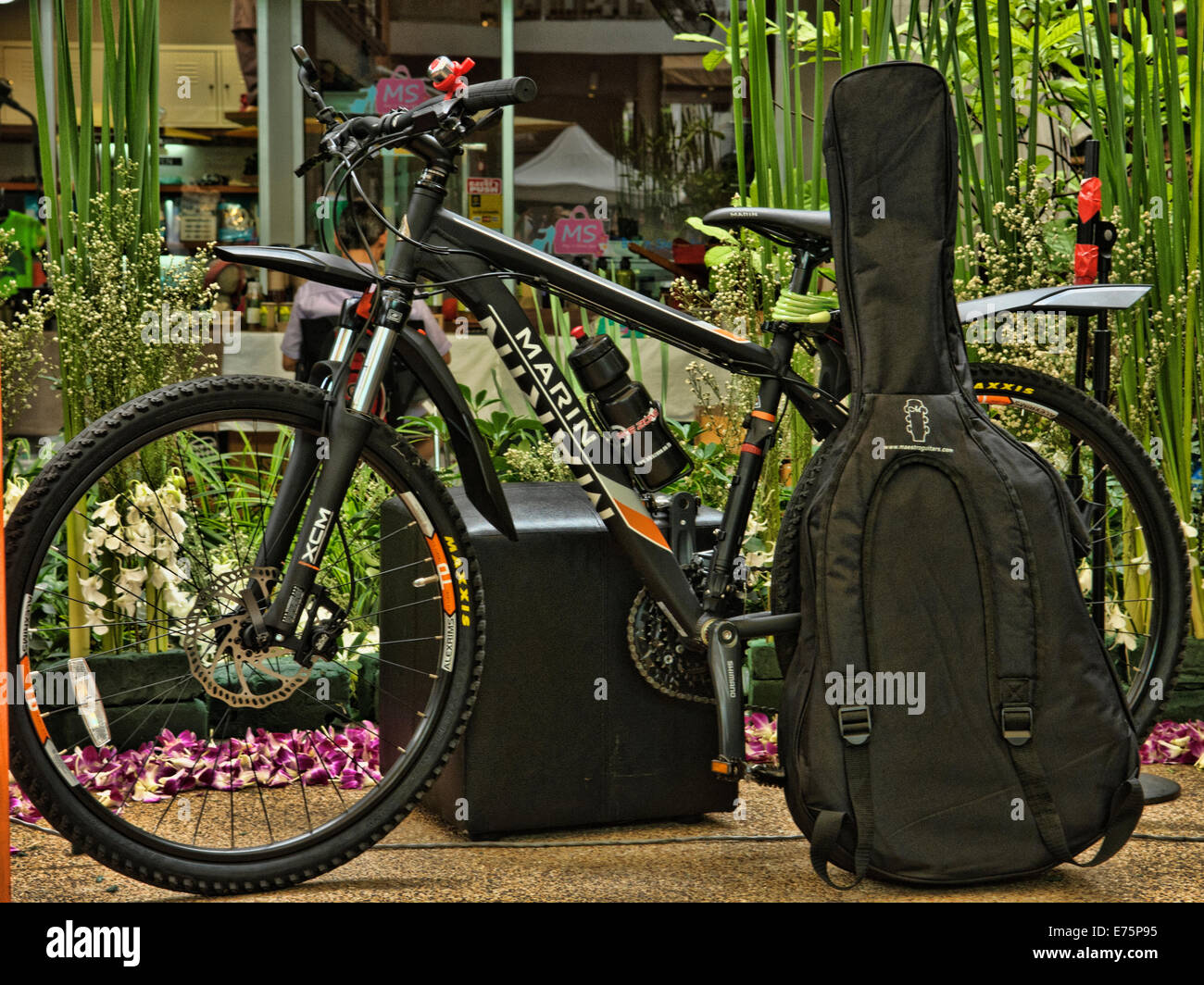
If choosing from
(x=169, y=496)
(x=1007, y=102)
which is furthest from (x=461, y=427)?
(x=1007, y=102)

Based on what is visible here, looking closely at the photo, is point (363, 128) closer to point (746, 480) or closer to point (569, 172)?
point (746, 480)

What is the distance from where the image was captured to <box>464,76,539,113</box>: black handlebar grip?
1.97 m

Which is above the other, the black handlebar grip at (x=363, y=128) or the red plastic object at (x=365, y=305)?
the black handlebar grip at (x=363, y=128)

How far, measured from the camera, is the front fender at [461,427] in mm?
2084

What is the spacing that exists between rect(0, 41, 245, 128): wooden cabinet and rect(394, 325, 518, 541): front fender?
4582 millimetres

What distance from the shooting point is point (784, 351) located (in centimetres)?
227

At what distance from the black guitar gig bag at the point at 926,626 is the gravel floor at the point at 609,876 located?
0.44ft

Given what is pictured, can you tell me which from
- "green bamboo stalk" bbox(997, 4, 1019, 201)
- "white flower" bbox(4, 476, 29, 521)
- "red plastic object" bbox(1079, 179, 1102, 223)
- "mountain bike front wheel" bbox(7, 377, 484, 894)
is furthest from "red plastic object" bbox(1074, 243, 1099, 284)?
"white flower" bbox(4, 476, 29, 521)

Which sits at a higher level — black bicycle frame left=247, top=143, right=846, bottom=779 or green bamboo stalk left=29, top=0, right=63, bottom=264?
green bamboo stalk left=29, top=0, right=63, bottom=264

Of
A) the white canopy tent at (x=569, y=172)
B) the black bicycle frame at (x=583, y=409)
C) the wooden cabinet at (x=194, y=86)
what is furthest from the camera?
the white canopy tent at (x=569, y=172)

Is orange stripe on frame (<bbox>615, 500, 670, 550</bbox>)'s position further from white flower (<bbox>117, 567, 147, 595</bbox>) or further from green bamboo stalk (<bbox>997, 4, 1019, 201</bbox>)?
→ green bamboo stalk (<bbox>997, 4, 1019, 201</bbox>)
